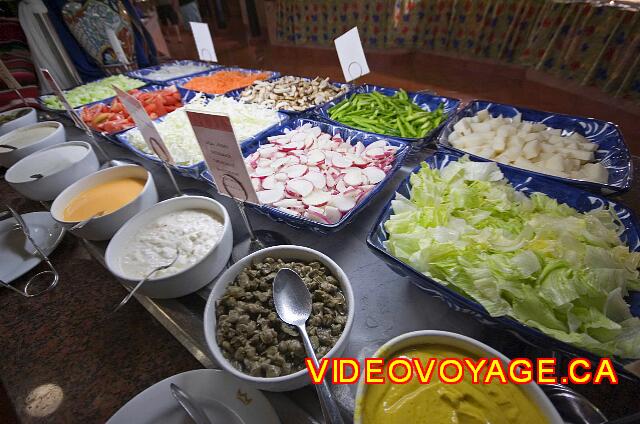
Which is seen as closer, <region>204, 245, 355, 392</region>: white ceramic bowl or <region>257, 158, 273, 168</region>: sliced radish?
<region>204, 245, 355, 392</region>: white ceramic bowl

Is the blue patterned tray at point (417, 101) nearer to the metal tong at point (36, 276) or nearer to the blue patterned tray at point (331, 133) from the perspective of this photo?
the blue patterned tray at point (331, 133)

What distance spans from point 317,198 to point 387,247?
0.42 m

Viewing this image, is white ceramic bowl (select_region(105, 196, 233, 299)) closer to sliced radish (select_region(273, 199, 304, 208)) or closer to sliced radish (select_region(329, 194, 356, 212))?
sliced radish (select_region(273, 199, 304, 208))

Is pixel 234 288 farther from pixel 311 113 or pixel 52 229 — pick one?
pixel 311 113

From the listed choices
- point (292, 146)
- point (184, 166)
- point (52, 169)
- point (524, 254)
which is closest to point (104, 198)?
point (184, 166)

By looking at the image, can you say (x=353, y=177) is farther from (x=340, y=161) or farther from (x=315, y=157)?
(x=315, y=157)

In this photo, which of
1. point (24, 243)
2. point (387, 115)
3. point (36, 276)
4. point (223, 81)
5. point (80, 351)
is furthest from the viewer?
point (223, 81)

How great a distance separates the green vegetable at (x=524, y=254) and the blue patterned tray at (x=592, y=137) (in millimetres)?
121

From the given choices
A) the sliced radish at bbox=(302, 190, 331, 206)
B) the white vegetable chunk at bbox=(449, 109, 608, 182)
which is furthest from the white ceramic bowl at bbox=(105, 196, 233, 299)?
the white vegetable chunk at bbox=(449, 109, 608, 182)

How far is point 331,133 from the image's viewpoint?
1.76 metres

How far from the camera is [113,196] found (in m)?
1.41

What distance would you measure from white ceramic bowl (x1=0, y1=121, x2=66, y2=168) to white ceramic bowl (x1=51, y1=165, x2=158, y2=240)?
790 mm

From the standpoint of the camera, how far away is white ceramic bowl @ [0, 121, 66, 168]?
1863 millimetres

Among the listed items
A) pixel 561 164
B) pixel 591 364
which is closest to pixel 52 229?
pixel 591 364
